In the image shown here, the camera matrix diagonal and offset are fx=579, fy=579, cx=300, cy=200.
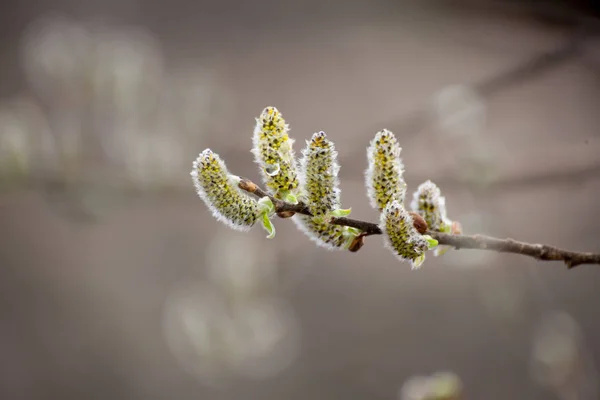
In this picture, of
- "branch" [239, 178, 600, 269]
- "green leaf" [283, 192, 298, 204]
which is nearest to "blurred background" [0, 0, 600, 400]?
"branch" [239, 178, 600, 269]

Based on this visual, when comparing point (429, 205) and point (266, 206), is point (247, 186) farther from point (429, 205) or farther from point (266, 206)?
point (429, 205)

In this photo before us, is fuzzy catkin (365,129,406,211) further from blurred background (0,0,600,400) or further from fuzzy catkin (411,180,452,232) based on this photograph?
blurred background (0,0,600,400)

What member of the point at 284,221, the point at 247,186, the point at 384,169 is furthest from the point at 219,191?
the point at 284,221

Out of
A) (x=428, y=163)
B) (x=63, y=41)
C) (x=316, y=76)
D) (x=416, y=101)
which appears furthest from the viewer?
(x=316, y=76)

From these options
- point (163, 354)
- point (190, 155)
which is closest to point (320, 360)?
point (163, 354)

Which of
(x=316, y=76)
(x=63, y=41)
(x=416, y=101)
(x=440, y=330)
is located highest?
(x=316, y=76)

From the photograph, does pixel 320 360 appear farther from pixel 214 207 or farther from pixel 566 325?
pixel 214 207
